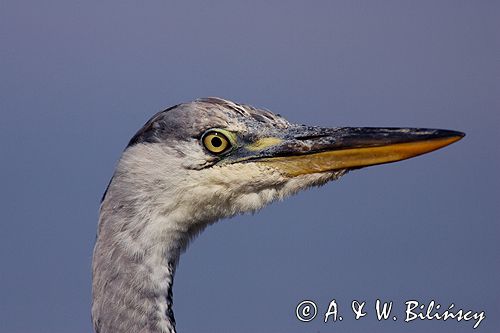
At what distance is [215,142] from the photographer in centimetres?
445

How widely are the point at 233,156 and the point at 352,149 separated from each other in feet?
2.00

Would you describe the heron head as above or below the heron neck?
above

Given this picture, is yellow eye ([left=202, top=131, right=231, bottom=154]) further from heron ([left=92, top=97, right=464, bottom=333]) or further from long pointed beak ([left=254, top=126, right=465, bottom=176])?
long pointed beak ([left=254, top=126, right=465, bottom=176])

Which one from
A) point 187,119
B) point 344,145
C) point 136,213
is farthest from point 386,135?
point 136,213

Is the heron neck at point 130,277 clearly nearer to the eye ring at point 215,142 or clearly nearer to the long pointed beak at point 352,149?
the eye ring at point 215,142

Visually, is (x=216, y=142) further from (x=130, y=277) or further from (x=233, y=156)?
(x=130, y=277)

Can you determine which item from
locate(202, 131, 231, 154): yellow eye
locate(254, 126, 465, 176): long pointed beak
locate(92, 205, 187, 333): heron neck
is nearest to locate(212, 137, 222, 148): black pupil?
locate(202, 131, 231, 154): yellow eye

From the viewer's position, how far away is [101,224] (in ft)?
14.3

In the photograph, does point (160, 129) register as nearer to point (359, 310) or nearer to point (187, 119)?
point (187, 119)

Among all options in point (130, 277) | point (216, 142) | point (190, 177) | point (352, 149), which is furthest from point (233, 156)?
point (130, 277)

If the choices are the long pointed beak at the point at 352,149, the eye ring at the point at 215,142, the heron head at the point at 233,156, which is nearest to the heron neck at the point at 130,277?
the heron head at the point at 233,156

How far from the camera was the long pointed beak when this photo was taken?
175 inches

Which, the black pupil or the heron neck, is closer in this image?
the heron neck

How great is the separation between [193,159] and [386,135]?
3.26ft
